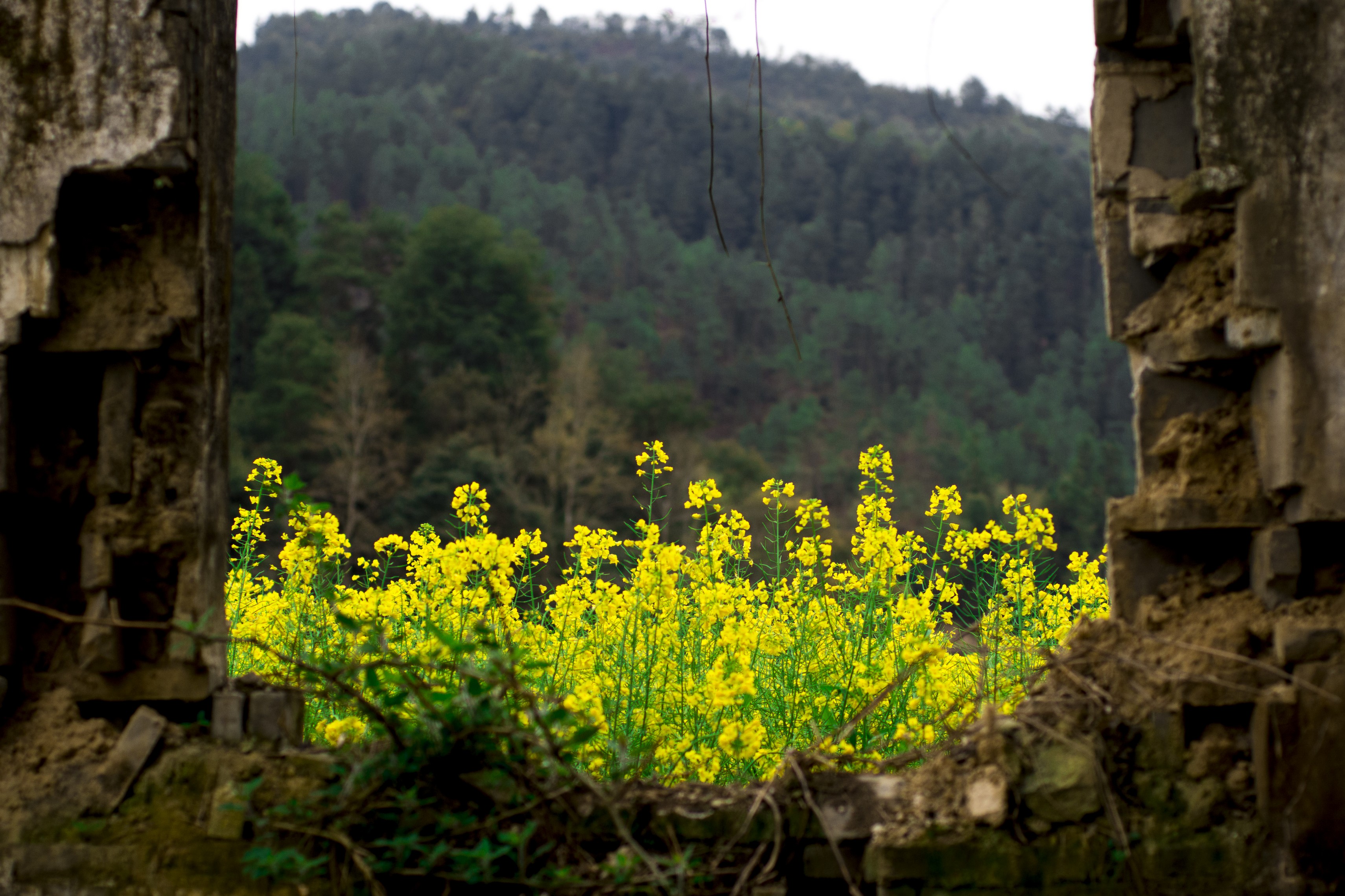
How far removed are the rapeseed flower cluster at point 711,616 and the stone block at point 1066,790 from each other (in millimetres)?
1068

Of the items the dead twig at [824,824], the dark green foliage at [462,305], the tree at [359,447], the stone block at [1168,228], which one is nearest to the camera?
the dead twig at [824,824]

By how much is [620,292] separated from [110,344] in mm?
60148

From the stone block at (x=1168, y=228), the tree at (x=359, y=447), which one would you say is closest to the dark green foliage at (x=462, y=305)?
the tree at (x=359, y=447)

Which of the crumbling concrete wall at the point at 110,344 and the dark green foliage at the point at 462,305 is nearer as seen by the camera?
the crumbling concrete wall at the point at 110,344

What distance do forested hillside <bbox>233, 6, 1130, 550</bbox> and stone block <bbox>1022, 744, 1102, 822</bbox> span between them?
17.4 metres

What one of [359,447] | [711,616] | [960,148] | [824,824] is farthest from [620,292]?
[824,824]

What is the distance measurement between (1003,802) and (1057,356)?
7054 centimetres

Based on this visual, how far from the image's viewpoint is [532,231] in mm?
64812

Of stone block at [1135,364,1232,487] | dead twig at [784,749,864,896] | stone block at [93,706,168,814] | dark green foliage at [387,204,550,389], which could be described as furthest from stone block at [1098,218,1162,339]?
dark green foliage at [387,204,550,389]

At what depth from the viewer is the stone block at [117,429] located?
3.26 meters

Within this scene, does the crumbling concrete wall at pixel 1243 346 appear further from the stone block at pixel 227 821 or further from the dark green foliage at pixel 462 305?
the dark green foliage at pixel 462 305

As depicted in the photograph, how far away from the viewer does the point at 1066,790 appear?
306 centimetres

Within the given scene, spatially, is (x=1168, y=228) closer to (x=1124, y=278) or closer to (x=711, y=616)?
(x=1124, y=278)

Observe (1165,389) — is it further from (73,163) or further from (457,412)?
(457,412)
